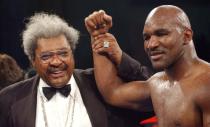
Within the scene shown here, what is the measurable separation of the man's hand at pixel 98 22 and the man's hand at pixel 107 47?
0.06 feet

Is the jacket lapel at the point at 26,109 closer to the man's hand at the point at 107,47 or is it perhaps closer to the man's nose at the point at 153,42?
the man's hand at the point at 107,47

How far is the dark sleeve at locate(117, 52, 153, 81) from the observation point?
177 cm

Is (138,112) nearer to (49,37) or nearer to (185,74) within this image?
(185,74)

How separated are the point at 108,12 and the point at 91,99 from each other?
2.00 m

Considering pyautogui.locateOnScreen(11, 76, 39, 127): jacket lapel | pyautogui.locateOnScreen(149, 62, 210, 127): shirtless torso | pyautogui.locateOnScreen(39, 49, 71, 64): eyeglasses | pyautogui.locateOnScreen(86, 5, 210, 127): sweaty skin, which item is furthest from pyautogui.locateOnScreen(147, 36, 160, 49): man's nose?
pyautogui.locateOnScreen(11, 76, 39, 127): jacket lapel

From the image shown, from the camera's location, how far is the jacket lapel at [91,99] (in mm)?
1705

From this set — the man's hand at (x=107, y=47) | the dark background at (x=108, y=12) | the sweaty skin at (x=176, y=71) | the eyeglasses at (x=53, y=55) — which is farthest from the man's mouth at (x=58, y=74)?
the dark background at (x=108, y=12)

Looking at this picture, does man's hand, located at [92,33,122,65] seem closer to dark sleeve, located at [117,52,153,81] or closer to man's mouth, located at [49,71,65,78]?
dark sleeve, located at [117,52,153,81]

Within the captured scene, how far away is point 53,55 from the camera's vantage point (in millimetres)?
1700

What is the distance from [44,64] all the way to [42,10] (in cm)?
193

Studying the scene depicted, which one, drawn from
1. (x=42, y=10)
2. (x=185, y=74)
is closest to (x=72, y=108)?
(x=185, y=74)

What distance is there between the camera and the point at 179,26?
157cm

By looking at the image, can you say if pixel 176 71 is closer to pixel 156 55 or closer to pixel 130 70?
pixel 156 55

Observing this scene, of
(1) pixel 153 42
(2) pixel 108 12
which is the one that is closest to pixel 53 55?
(1) pixel 153 42
